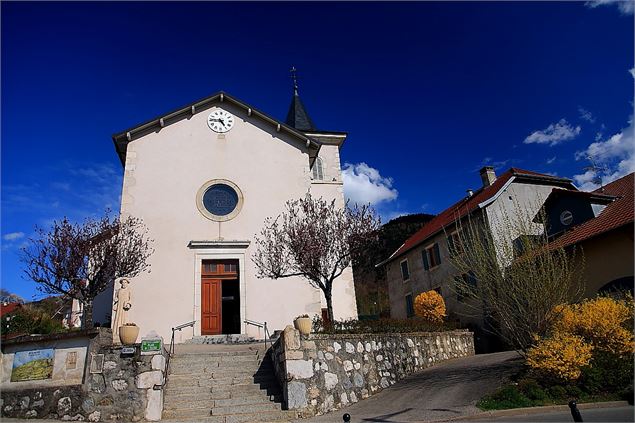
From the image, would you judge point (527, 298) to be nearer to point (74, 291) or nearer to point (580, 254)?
point (580, 254)

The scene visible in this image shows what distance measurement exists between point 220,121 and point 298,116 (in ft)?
32.7

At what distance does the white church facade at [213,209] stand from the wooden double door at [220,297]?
0.04m

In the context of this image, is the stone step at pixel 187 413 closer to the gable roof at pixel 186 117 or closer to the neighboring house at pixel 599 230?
the neighboring house at pixel 599 230

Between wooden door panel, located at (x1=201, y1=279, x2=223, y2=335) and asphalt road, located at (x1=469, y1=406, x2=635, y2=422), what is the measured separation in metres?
10.2

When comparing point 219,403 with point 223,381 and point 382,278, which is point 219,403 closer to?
point 223,381

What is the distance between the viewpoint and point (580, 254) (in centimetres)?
1547

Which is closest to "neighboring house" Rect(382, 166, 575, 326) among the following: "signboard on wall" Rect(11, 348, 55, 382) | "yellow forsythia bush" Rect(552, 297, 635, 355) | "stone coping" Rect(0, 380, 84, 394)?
"yellow forsythia bush" Rect(552, 297, 635, 355)

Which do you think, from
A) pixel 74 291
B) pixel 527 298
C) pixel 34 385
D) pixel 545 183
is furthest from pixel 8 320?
pixel 545 183

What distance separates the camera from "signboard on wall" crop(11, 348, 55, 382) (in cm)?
871

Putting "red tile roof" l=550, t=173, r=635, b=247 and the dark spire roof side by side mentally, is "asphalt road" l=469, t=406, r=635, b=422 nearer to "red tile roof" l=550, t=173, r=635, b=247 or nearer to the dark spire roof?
"red tile roof" l=550, t=173, r=635, b=247

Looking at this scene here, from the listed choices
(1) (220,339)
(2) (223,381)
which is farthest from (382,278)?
(2) (223,381)

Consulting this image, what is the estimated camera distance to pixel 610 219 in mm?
15195

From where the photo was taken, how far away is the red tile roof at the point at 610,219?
14.5 metres

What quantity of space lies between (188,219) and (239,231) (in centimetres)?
204
